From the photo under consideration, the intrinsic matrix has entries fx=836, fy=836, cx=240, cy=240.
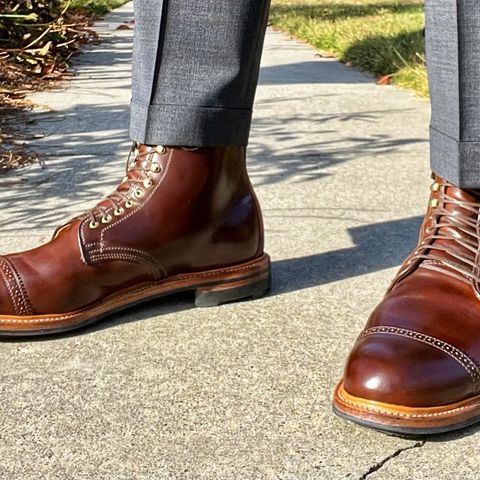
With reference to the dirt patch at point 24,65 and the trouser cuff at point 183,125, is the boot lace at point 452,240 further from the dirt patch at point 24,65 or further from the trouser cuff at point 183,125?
the dirt patch at point 24,65

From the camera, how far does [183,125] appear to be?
1607 mm

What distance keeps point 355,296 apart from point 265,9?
0.63 meters

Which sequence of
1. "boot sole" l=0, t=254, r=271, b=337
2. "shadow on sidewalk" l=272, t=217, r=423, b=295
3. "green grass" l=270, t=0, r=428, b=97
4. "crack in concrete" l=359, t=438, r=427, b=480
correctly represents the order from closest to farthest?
"crack in concrete" l=359, t=438, r=427, b=480
"boot sole" l=0, t=254, r=271, b=337
"shadow on sidewalk" l=272, t=217, r=423, b=295
"green grass" l=270, t=0, r=428, b=97

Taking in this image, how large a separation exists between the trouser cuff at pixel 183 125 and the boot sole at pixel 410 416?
0.62 metres

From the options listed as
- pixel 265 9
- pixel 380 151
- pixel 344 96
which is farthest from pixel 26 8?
pixel 265 9

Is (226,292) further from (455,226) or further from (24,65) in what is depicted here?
(24,65)

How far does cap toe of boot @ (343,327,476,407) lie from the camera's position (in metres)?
1.23

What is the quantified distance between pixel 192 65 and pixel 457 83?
1.62 ft

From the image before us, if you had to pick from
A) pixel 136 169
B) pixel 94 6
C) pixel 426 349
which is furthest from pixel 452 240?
pixel 94 6

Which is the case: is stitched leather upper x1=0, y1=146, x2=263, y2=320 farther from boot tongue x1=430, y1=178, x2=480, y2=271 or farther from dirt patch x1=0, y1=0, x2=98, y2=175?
dirt patch x1=0, y1=0, x2=98, y2=175

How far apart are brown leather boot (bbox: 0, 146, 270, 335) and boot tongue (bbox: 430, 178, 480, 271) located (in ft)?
1.40

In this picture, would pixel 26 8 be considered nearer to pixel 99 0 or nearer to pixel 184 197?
pixel 184 197

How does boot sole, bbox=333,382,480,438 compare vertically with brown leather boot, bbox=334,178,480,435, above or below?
below

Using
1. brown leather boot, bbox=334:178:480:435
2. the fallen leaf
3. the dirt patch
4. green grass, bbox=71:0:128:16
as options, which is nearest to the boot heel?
brown leather boot, bbox=334:178:480:435
